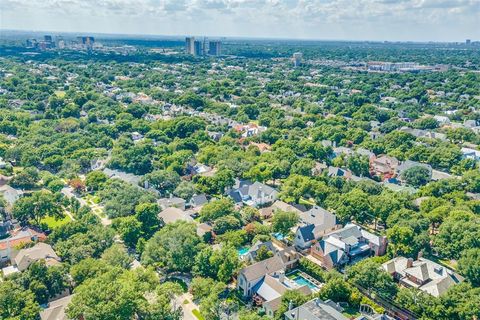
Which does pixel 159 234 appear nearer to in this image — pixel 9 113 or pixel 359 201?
pixel 359 201

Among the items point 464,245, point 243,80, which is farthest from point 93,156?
point 243,80

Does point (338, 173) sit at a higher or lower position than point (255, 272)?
higher

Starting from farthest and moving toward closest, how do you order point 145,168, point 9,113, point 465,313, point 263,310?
point 9,113 < point 145,168 < point 263,310 < point 465,313

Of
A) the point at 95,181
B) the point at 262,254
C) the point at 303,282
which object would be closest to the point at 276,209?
the point at 262,254

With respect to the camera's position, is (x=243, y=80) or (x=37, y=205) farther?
(x=243, y=80)

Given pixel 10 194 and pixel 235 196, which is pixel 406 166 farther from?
pixel 10 194
